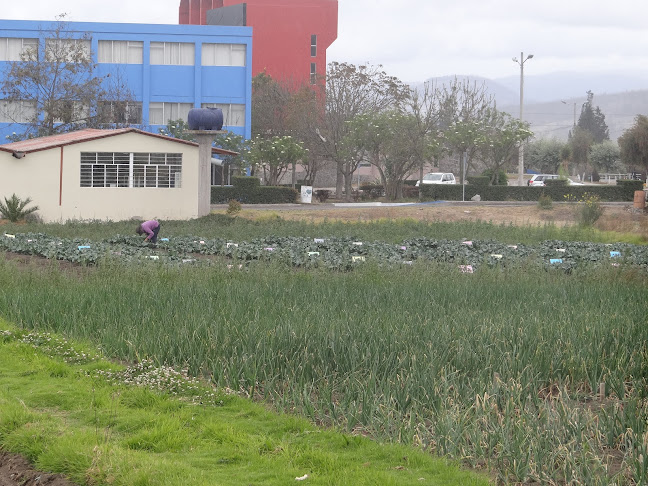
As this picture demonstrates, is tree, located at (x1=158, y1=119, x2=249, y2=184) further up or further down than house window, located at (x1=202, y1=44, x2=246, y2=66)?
further down

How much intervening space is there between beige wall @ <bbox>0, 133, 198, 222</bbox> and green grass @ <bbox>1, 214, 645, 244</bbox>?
2.44m

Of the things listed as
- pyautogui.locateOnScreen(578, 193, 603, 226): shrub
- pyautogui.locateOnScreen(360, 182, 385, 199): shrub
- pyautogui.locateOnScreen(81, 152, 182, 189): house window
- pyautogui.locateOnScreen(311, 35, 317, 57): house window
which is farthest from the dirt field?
pyautogui.locateOnScreen(311, 35, 317, 57): house window

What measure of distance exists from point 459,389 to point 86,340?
414 centimetres

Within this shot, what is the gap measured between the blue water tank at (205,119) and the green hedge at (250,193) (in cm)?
1323

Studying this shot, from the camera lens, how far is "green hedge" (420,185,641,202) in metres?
48.7

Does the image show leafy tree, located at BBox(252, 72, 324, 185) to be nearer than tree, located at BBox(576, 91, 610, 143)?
Yes

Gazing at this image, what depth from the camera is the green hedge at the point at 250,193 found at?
4550 centimetres

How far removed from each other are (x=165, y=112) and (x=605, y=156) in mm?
45414

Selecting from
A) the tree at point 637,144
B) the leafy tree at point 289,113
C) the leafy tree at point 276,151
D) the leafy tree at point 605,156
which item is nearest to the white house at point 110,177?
the leafy tree at point 276,151

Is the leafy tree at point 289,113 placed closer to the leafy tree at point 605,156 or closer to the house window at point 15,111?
the house window at point 15,111

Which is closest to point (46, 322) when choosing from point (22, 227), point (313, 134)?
point (22, 227)

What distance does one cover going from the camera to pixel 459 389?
7.07m

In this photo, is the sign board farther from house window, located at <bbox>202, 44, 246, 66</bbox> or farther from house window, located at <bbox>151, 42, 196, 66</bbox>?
house window, located at <bbox>151, 42, 196, 66</bbox>

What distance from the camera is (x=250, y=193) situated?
4584cm
